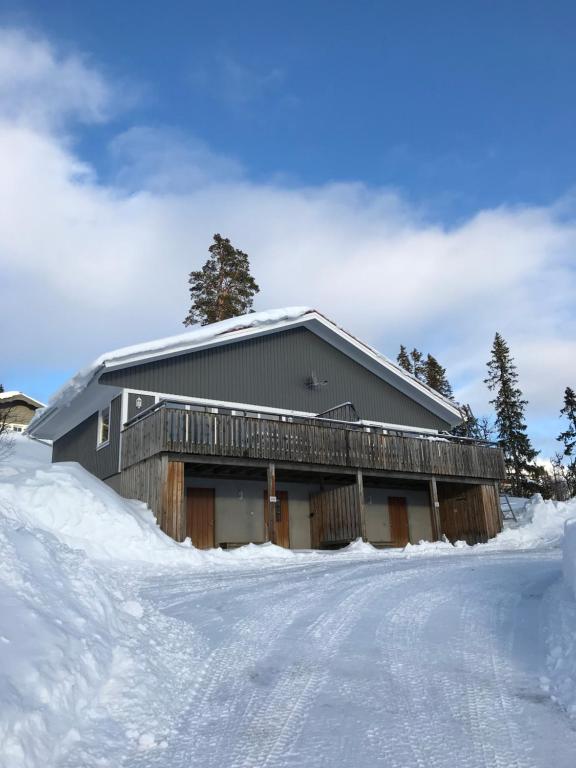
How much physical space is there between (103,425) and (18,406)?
26.7 m

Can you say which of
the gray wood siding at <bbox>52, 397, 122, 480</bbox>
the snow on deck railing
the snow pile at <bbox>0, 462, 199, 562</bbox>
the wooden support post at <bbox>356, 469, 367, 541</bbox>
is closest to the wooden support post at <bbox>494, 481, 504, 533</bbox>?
the snow on deck railing

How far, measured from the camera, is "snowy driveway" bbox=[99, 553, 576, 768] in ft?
12.1

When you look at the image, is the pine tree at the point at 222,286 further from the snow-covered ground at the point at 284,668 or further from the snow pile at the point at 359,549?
the snow-covered ground at the point at 284,668

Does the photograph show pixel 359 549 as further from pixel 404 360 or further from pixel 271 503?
pixel 404 360

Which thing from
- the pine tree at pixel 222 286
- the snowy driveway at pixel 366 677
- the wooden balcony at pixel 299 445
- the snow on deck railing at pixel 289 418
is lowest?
the snowy driveway at pixel 366 677

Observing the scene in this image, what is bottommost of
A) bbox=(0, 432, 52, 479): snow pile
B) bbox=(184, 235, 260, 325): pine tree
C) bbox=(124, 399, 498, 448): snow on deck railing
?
bbox=(124, 399, 498, 448): snow on deck railing

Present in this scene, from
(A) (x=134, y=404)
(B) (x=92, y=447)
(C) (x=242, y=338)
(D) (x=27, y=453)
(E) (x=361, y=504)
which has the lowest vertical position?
(E) (x=361, y=504)

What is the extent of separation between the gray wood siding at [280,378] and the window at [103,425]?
2.20 metres

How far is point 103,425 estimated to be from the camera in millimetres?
19344

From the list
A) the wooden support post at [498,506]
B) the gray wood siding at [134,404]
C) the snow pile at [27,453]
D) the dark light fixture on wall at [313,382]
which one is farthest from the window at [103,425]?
the wooden support post at [498,506]

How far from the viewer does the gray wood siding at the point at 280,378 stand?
18.2m

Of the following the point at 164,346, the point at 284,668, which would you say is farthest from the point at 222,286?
the point at 284,668

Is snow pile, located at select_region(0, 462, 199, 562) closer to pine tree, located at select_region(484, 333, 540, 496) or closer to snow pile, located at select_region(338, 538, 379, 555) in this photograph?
snow pile, located at select_region(338, 538, 379, 555)

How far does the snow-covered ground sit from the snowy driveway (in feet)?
0.05
